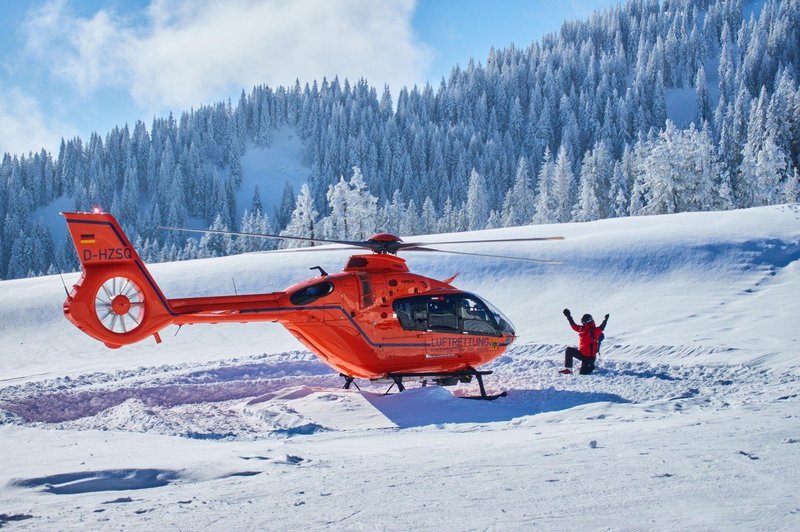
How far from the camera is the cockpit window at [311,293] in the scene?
1091cm

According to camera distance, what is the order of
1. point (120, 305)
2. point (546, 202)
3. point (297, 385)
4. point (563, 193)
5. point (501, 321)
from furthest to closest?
point (563, 193) → point (546, 202) → point (297, 385) → point (501, 321) → point (120, 305)

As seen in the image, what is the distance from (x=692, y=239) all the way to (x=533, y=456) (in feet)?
50.2

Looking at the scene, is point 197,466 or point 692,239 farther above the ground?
point 692,239

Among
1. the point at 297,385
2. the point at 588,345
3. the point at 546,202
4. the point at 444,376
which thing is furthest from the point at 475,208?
the point at 444,376

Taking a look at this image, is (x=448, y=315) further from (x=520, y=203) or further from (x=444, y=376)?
(x=520, y=203)

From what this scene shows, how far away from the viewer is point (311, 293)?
10945 millimetres

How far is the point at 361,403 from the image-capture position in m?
9.89

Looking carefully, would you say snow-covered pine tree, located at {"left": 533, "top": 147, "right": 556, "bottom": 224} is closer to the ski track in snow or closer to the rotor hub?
the ski track in snow

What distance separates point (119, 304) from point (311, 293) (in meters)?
3.06

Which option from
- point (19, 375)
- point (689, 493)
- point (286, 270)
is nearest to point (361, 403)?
point (689, 493)

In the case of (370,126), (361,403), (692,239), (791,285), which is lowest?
(361,403)

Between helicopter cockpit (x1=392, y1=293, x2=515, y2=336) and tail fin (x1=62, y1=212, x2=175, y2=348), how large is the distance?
157 inches

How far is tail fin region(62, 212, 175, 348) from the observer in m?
9.48

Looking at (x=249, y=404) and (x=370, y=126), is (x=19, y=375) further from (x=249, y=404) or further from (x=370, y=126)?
(x=370, y=126)
